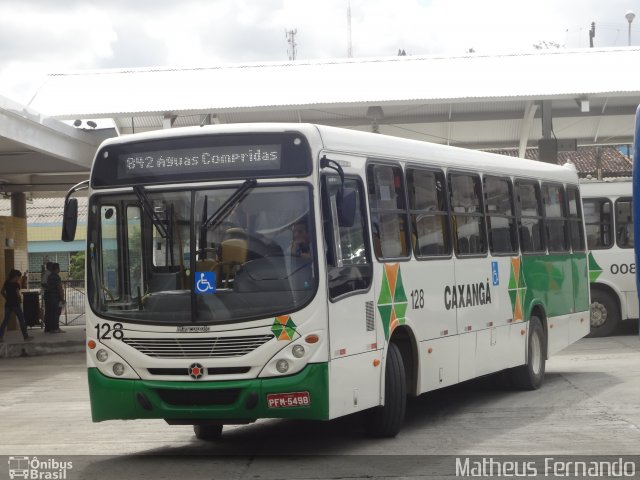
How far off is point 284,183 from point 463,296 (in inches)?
155

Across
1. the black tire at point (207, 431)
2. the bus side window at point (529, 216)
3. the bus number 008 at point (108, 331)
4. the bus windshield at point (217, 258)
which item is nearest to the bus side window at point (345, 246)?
the bus windshield at point (217, 258)

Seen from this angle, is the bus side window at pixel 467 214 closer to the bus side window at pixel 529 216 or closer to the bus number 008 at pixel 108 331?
the bus side window at pixel 529 216

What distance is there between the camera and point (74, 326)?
119 feet

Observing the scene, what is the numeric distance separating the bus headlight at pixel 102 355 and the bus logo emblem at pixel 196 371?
0.87m

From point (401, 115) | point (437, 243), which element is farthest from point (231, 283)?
point (401, 115)

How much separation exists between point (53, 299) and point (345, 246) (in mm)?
21774

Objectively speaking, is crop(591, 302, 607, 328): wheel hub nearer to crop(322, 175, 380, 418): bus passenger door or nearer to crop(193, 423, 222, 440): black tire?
crop(193, 423, 222, 440): black tire

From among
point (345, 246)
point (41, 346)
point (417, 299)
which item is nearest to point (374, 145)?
point (345, 246)

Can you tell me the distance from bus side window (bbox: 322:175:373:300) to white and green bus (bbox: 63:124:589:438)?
0.02 meters

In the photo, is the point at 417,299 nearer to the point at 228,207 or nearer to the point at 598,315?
the point at 228,207

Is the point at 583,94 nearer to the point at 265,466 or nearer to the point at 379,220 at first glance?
the point at 379,220

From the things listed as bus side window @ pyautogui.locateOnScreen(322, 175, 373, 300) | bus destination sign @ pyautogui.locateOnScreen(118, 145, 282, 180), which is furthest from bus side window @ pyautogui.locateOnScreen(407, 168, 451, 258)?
bus destination sign @ pyautogui.locateOnScreen(118, 145, 282, 180)

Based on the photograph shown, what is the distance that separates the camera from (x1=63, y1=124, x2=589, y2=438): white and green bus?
33.5 feet

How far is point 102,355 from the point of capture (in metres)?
10.7
